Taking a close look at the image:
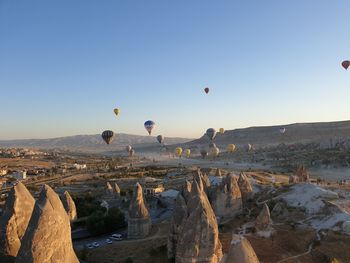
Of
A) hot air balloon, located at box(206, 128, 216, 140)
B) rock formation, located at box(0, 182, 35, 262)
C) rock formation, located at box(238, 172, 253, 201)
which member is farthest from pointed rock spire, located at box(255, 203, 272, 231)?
hot air balloon, located at box(206, 128, 216, 140)

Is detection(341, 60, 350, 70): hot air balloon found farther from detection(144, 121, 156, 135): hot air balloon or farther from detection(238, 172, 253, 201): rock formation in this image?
detection(144, 121, 156, 135): hot air balloon

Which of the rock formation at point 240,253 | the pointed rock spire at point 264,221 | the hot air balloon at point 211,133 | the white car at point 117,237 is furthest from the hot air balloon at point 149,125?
the rock formation at point 240,253

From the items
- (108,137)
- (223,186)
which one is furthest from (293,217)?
(108,137)

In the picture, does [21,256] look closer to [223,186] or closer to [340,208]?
[223,186]

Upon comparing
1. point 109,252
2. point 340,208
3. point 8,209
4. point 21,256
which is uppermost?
point 8,209

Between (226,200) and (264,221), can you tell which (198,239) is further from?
(226,200)

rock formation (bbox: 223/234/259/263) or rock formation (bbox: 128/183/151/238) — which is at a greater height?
rock formation (bbox: 223/234/259/263)
